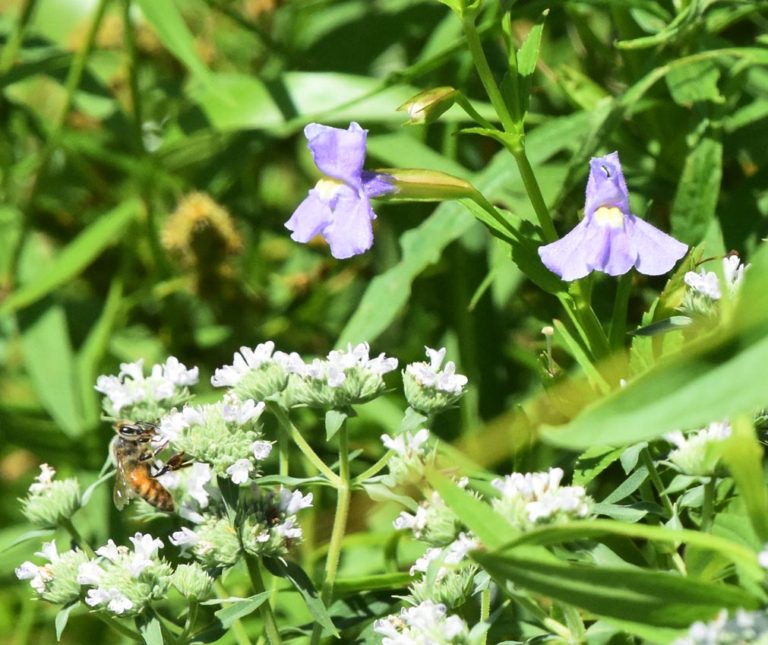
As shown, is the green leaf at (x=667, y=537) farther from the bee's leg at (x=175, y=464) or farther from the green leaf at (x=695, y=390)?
the bee's leg at (x=175, y=464)

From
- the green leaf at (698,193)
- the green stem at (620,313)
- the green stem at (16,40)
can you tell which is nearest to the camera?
the green stem at (620,313)

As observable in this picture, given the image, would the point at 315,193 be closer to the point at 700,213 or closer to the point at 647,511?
the point at 647,511

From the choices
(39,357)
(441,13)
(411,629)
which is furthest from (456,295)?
(411,629)

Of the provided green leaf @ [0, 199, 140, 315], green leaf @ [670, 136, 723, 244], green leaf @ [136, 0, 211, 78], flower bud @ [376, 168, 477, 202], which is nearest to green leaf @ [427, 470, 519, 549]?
flower bud @ [376, 168, 477, 202]

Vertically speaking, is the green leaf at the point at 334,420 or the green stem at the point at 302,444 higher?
the green leaf at the point at 334,420

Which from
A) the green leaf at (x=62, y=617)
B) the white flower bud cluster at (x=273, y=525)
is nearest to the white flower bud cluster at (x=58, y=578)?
the green leaf at (x=62, y=617)

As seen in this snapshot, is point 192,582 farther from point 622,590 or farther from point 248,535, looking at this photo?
point 622,590
